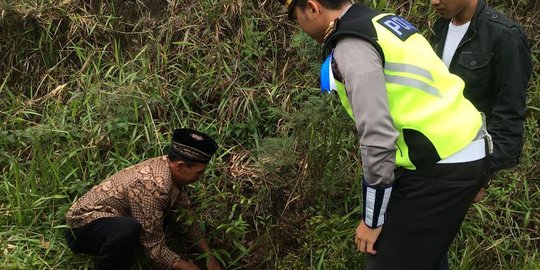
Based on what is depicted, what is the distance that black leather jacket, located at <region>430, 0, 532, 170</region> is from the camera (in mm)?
2379

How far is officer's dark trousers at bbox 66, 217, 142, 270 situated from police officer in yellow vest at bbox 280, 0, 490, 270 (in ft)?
4.96

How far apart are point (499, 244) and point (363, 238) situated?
5.87 ft

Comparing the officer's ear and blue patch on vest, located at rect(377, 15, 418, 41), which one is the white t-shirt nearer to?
blue patch on vest, located at rect(377, 15, 418, 41)

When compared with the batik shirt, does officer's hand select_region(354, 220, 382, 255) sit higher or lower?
higher

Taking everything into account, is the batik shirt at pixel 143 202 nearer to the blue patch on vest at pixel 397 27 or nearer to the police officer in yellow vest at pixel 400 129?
the police officer in yellow vest at pixel 400 129

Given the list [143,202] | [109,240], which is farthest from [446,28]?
[109,240]

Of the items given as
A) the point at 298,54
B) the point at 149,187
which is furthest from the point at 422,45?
the point at 298,54

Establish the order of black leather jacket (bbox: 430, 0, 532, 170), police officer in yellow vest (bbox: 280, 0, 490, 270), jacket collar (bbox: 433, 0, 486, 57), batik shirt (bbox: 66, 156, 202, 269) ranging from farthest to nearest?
batik shirt (bbox: 66, 156, 202, 269)
jacket collar (bbox: 433, 0, 486, 57)
black leather jacket (bbox: 430, 0, 532, 170)
police officer in yellow vest (bbox: 280, 0, 490, 270)

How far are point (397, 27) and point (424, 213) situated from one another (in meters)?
0.66

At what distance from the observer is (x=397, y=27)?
194cm

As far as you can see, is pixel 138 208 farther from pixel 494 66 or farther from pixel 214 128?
pixel 494 66

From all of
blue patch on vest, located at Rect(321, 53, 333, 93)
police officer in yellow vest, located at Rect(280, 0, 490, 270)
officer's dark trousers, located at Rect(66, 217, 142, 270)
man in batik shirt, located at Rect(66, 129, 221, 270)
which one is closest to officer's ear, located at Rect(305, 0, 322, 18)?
police officer in yellow vest, located at Rect(280, 0, 490, 270)

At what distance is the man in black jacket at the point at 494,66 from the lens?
7.82 feet

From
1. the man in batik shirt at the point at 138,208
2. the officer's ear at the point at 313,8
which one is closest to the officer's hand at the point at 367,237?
the officer's ear at the point at 313,8
